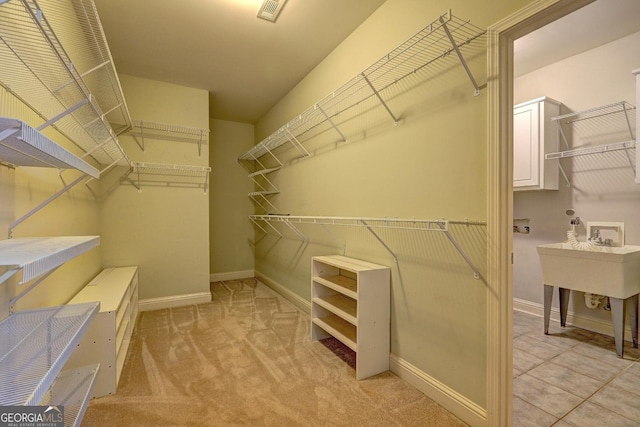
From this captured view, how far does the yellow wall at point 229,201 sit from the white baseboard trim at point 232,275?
37 millimetres

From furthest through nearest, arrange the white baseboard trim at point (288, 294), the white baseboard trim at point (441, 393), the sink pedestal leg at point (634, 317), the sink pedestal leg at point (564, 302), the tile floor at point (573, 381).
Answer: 1. the white baseboard trim at point (288, 294)
2. the sink pedestal leg at point (564, 302)
3. the sink pedestal leg at point (634, 317)
4. the tile floor at point (573, 381)
5. the white baseboard trim at point (441, 393)

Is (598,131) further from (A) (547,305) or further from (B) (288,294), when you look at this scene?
(B) (288,294)

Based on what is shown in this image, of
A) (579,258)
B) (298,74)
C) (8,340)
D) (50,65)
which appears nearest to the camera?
(8,340)

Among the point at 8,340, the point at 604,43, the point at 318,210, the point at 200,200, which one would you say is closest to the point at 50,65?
the point at 8,340

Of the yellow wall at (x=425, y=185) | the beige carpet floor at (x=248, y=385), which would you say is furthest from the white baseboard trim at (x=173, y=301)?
the yellow wall at (x=425, y=185)

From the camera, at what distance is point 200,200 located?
3.68 meters

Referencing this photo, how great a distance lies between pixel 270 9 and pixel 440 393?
114 inches

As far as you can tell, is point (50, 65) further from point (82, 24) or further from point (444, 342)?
point (444, 342)

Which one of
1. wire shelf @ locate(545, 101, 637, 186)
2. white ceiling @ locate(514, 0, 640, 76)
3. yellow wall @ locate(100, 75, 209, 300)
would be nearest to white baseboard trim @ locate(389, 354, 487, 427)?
wire shelf @ locate(545, 101, 637, 186)

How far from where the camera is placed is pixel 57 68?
1.37m

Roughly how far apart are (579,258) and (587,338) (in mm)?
776

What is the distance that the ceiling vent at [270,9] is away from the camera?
84.2 inches

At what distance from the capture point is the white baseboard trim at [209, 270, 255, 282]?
15.1ft

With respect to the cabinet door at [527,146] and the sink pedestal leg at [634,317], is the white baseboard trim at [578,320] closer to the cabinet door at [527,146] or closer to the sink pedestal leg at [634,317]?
the sink pedestal leg at [634,317]
